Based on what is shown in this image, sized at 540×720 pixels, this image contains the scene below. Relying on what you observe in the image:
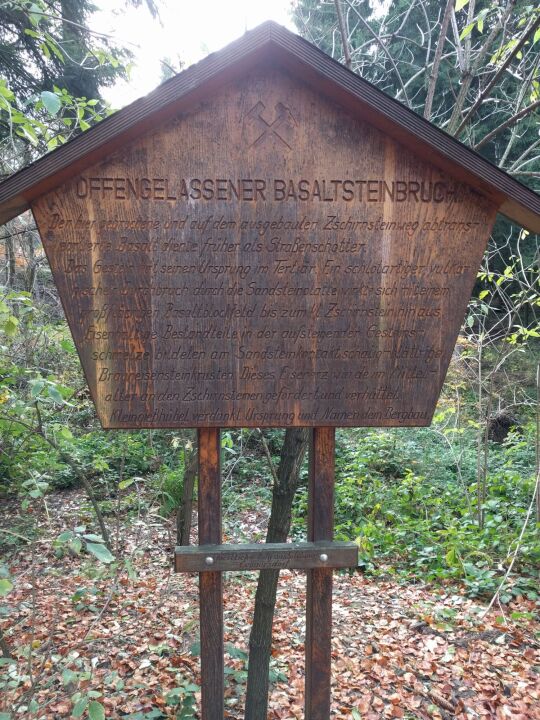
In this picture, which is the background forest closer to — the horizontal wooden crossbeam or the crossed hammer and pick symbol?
the horizontal wooden crossbeam

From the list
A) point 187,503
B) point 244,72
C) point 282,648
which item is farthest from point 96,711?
point 187,503

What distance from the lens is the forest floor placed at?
2959 millimetres

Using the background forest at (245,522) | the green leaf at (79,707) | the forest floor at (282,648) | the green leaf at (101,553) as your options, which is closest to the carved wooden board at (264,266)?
the green leaf at (101,553)

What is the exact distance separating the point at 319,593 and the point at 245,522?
176 inches

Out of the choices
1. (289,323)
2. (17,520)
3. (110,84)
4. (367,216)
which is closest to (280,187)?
(367,216)

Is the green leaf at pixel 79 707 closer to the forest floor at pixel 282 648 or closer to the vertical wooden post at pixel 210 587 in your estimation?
the forest floor at pixel 282 648

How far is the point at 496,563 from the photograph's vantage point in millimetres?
4676

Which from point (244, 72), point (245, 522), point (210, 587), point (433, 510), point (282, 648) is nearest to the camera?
point (244, 72)

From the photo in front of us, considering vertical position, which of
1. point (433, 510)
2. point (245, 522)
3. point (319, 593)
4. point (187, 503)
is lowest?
point (245, 522)

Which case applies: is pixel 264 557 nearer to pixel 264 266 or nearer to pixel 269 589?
pixel 269 589

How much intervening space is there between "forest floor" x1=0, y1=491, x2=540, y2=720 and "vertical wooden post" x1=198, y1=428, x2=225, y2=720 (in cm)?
61

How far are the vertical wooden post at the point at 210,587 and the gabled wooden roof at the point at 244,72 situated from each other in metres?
1.13

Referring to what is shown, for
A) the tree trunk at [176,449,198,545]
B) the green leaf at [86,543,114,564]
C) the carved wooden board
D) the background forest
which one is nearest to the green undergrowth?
the background forest

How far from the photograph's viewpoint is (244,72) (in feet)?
5.60
